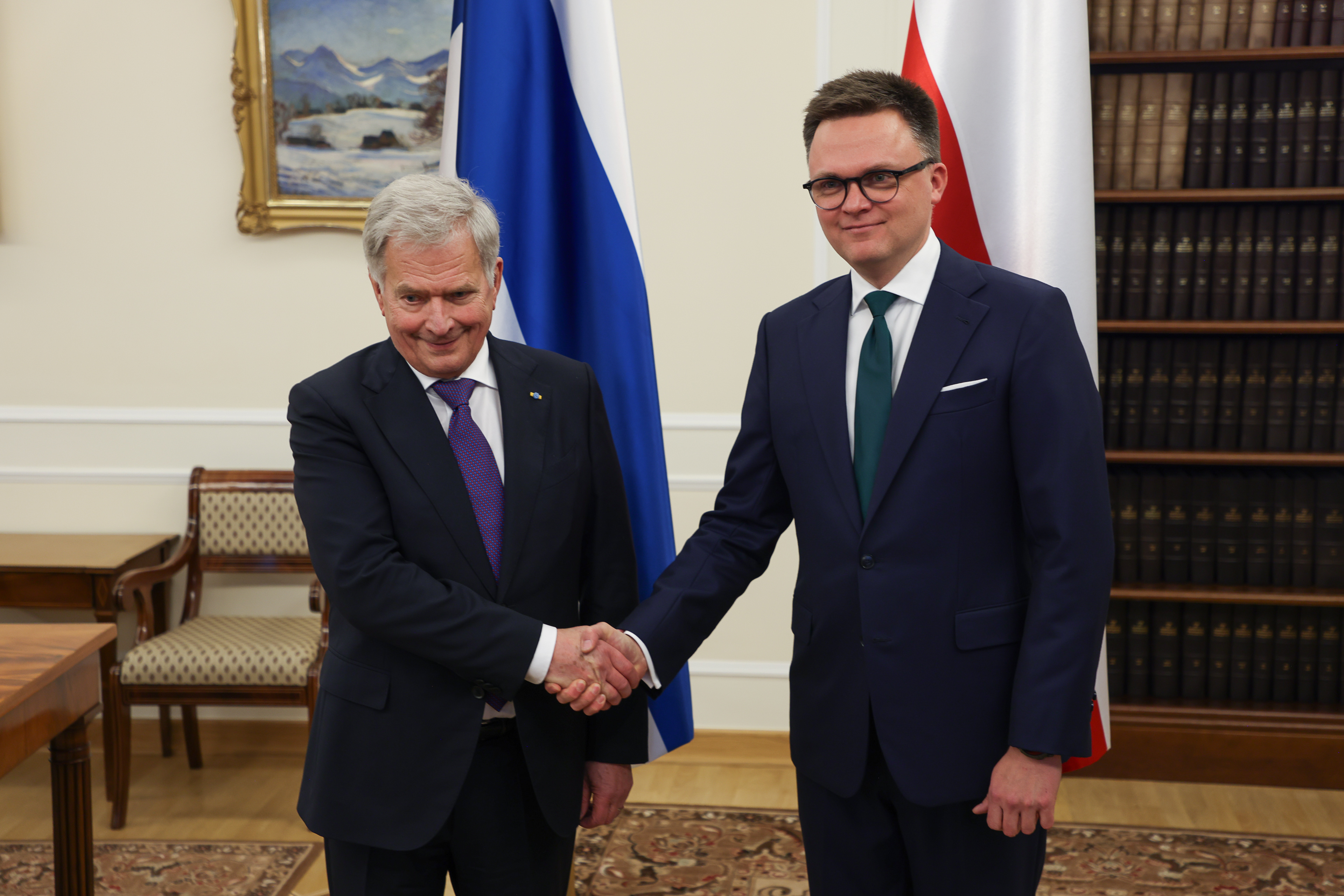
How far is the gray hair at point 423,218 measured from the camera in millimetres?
1384

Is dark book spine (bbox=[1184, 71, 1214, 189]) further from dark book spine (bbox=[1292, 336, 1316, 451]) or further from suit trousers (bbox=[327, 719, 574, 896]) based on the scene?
suit trousers (bbox=[327, 719, 574, 896])

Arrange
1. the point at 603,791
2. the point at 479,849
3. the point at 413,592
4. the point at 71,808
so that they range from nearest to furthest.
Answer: the point at 413,592, the point at 479,849, the point at 603,791, the point at 71,808

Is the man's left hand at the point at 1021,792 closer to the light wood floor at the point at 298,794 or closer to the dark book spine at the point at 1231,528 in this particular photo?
the light wood floor at the point at 298,794

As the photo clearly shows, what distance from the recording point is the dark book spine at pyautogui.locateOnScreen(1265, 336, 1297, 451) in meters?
→ 3.20

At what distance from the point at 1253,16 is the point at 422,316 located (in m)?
2.88

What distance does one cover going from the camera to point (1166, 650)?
336 cm

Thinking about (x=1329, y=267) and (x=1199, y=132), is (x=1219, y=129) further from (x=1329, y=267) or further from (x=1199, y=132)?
(x=1329, y=267)

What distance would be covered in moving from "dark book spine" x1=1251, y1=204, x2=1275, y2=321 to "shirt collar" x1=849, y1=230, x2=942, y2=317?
219cm

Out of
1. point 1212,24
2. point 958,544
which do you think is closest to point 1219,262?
point 1212,24

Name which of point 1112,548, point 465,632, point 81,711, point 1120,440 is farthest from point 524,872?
point 1120,440

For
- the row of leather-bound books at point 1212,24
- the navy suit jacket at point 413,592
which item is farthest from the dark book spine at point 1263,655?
the navy suit jacket at point 413,592

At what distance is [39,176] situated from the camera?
347cm

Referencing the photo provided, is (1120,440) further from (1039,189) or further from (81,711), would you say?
(81,711)

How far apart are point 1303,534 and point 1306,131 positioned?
1.22 m
